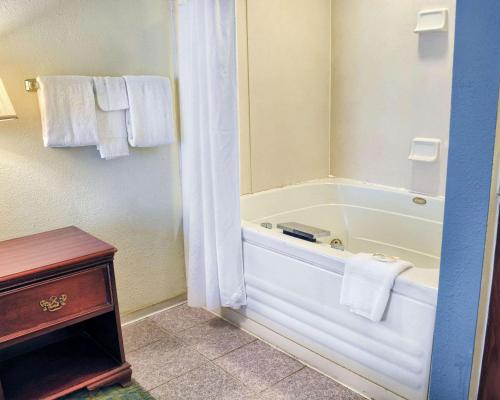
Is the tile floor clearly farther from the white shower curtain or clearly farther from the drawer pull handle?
the drawer pull handle

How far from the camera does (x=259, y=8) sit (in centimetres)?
269

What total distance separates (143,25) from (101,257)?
3.95ft

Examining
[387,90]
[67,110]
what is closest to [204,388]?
[67,110]

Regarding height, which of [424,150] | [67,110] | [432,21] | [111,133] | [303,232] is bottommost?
[303,232]

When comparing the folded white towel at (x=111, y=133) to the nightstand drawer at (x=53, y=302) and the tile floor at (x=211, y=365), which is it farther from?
the tile floor at (x=211, y=365)

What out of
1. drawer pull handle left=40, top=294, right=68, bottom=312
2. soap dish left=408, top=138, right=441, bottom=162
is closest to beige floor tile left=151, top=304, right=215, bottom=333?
drawer pull handle left=40, top=294, right=68, bottom=312

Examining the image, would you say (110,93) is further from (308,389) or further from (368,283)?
(308,389)

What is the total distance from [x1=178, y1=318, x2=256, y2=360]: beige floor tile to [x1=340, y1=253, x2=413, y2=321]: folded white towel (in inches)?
28.4

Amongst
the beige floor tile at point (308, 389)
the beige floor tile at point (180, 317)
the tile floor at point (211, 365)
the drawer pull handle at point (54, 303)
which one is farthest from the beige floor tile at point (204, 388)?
the drawer pull handle at point (54, 303)

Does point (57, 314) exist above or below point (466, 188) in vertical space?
below

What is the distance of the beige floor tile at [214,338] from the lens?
2.36m

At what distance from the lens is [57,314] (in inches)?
73.1

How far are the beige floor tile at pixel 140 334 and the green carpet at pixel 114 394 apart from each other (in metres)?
0.30

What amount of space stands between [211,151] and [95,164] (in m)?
0.57
